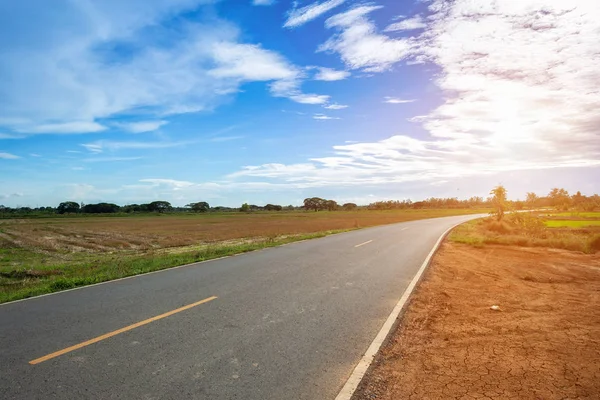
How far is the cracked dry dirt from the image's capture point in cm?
411

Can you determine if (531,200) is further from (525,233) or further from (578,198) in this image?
(525,233)

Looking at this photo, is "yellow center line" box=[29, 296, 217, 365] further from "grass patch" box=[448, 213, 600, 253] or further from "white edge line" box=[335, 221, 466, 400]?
"grass patch" box=[448, 213, 600, 253]

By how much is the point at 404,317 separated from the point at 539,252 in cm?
1337

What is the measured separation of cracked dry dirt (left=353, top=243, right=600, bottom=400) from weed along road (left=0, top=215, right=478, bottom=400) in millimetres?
598

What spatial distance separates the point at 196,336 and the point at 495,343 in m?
4.62

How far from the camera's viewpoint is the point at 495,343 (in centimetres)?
548

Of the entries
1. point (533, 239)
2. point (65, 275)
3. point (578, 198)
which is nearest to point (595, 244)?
point (533, 239)

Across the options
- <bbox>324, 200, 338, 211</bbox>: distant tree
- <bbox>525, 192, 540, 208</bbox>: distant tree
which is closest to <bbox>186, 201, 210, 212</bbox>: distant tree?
<bbox>324, 200, 338, 211</bbox>: distant tree

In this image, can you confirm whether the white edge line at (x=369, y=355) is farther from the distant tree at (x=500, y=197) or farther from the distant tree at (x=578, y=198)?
the distant tree at (x=578, y=198)

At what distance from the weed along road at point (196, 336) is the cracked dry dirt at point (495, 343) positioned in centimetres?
60

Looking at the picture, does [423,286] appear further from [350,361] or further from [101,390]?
[101,390]

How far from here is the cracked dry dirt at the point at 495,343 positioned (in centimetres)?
411

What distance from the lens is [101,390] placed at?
3.91m

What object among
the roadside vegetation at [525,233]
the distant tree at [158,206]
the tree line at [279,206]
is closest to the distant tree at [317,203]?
the tree line at [279,206]
